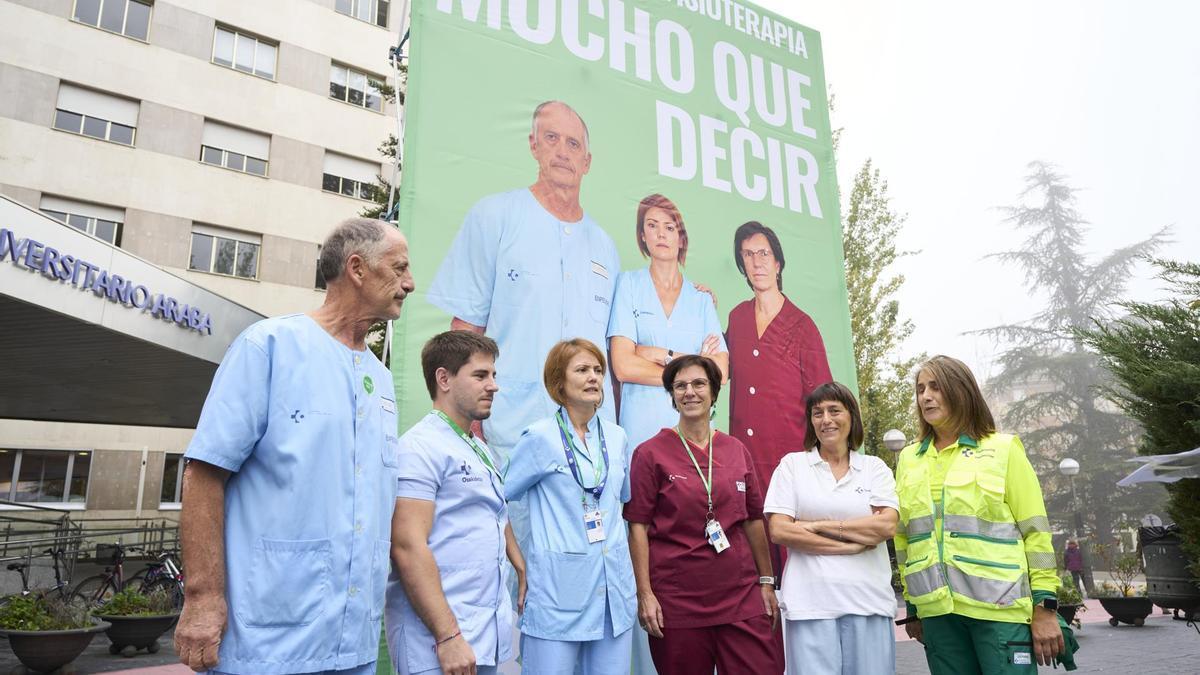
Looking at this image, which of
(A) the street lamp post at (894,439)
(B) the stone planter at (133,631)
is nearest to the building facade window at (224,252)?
(B) the stone planter at (133,631)

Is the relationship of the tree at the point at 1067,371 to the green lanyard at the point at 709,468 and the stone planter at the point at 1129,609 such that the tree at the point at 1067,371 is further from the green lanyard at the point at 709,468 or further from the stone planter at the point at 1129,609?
the green lanyard at the point at 709,468

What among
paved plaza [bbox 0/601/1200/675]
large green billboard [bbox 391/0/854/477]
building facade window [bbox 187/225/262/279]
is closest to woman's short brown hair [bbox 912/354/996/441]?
large green billboard [bbox 391/0/854/477]

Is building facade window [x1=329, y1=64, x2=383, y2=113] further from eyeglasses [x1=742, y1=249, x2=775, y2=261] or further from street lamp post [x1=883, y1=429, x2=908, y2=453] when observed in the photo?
eyeglasses [x1=742, y1=249, x2=775, y2=261]

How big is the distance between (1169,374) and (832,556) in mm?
3388

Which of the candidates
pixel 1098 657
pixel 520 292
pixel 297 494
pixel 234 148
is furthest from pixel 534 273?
pixel 234 148

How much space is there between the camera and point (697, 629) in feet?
9.19

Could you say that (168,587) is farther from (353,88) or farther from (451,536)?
(353,88)

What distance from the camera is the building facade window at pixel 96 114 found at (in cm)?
1523

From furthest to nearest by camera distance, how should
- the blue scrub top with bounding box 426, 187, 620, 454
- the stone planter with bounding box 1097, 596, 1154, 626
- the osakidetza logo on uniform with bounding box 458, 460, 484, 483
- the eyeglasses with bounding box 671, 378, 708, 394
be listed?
1. the stone planter with bounding box 1097, 596, 1154, 626
2. the blue scrub top with bounding box 426, 187, 620, 454
3. the eyeglasses with bounding box 671, 378, 708, 394
4. the osakidetza logo on uniform with bounding box 458, 460, 484, 483

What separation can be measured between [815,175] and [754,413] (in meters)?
2.03

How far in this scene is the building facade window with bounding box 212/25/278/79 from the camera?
16.7m

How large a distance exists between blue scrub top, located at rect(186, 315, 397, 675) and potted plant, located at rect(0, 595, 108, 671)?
5.10 metres

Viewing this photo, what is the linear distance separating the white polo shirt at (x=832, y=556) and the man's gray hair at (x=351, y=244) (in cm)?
191

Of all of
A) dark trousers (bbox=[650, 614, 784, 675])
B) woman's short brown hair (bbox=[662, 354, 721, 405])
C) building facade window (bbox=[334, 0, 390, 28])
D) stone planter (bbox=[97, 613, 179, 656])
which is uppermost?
building facade window (bbox=[334, 0, 390, 28])
